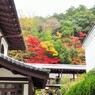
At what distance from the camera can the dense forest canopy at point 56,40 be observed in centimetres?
4416

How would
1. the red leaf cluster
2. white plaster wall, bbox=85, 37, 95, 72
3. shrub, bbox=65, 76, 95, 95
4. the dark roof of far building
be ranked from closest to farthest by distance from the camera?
1. shrub, bbox=65, 76, 95, 95
2. the dark roof of far building
3. white plaster wall, bbox=85, 37, 95, 72
4. the red leaf cluster

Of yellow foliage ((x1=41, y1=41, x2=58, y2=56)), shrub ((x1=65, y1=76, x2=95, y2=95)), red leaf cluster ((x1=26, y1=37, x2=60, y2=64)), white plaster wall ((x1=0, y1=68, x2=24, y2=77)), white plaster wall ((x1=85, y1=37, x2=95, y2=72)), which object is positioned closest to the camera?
shrub ((x1=65, y1=76, x2=95, y2=95))

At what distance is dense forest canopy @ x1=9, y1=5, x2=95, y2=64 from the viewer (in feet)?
145

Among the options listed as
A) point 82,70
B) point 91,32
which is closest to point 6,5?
point 91,32

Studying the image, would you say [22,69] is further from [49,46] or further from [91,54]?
[49,46]

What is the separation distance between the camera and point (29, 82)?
39.2ft

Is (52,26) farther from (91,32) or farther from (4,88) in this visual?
(4,88)

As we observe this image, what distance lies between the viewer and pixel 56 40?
167ft

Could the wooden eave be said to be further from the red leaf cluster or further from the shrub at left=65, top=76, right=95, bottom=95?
the red leaf cluster

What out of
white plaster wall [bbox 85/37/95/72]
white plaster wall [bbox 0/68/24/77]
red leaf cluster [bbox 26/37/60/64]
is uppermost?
red leaf cluster [bbox 26/37/60/64]

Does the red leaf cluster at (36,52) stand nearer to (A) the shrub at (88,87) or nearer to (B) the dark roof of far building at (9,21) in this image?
(B) the dark roof of far building at (9,21)

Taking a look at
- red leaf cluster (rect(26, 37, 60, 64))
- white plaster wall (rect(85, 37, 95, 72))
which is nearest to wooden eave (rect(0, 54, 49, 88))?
white plaster wall (rect(85, 37, 95, 72))

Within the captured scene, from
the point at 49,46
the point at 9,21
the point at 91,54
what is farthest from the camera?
the point at 49,46

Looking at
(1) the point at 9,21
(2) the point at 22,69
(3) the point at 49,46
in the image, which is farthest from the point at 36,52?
(2) the point at 22,69
